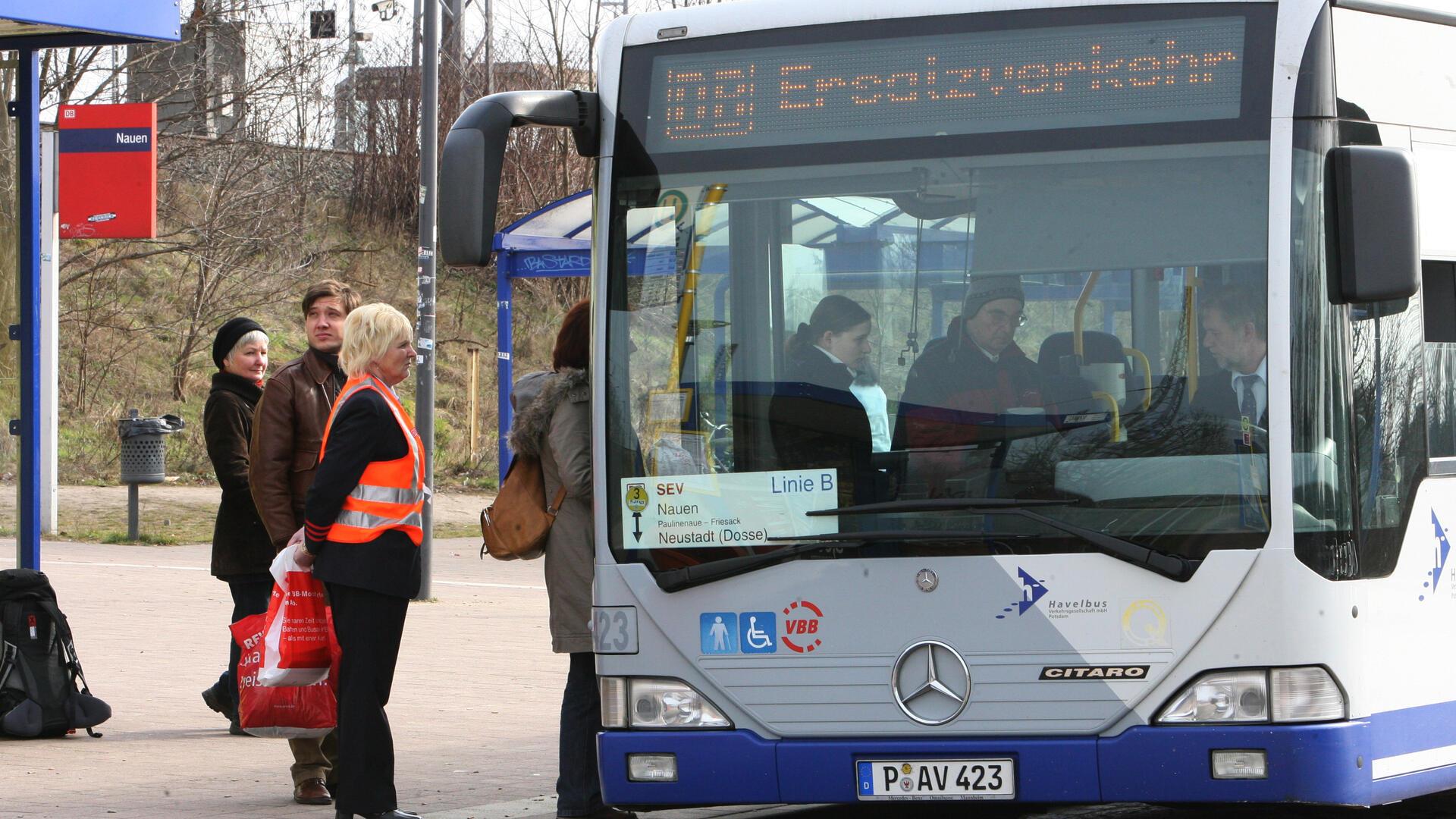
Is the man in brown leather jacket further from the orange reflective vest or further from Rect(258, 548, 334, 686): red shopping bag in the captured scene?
the orange reflective vest

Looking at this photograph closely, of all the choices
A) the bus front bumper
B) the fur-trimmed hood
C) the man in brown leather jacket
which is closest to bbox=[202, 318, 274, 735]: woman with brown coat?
the man in brown leather jacket

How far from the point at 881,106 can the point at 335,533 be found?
2236mm

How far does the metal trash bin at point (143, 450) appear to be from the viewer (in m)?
19.2

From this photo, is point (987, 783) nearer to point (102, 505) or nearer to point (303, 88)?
point (102, 505)

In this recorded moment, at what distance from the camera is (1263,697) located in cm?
→ 544

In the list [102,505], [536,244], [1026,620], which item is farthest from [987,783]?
[102,505]

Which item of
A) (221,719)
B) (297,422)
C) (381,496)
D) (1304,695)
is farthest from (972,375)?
(221,719)

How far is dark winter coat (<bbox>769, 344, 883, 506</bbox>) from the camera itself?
5805 mm

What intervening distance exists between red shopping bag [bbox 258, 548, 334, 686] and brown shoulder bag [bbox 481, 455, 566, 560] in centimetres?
63

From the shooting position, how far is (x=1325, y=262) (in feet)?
18.2

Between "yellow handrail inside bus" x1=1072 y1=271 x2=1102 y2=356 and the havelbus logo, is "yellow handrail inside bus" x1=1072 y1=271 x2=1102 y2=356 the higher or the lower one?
the higher one

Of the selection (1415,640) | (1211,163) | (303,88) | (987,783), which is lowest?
(987,783)

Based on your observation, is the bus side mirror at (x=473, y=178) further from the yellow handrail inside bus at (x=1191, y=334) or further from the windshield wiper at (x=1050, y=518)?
the yellow handrail inside bus at (x=1191, y=334)

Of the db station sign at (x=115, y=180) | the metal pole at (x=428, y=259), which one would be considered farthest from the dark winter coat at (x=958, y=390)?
the db station sign at (x=115, y=180)
